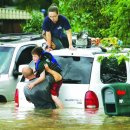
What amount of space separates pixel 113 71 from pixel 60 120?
1826 mm

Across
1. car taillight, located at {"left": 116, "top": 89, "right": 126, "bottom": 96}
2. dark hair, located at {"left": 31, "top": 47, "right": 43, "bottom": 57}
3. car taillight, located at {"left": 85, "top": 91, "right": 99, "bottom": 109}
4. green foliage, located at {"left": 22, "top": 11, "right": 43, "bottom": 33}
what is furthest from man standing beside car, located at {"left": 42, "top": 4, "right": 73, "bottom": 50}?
green foliage, located at {"left": 22, "top": 11, "right": 43, "bottom": 33}

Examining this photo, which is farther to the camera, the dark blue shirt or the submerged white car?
the dark blue shirt

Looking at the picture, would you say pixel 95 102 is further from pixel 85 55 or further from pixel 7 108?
pixel 7 108

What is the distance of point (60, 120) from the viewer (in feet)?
41.1

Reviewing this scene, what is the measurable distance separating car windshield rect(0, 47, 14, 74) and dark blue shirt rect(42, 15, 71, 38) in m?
1.39

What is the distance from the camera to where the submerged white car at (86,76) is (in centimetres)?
1353

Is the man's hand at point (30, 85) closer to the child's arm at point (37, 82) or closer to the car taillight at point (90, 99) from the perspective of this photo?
the child's arm at point (37, 82)

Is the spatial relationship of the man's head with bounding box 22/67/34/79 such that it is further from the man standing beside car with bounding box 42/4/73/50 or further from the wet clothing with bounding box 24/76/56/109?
the man standing beside car with bounding box 42/4/73/50

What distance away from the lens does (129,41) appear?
1184 cm

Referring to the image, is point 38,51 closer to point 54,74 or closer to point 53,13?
point 54,74

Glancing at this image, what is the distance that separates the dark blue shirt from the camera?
16906 mm

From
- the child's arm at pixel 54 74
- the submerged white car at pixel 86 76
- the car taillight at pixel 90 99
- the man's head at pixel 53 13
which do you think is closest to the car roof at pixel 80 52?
the submerged white car at pixel 86 76

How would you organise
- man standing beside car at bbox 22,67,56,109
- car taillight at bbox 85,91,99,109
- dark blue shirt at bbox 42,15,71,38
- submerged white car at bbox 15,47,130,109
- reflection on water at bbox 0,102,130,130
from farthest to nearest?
dark blue shirt at bbox 42,15,71,38
man standing beside car at bbox 22,67,56,109
submerged white car at bbox 15,47,130,109
car taillight at bbox 85,91,99,109
reflection on water at bbox 0,102,130,130

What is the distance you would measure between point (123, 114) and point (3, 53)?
19.1 feet
